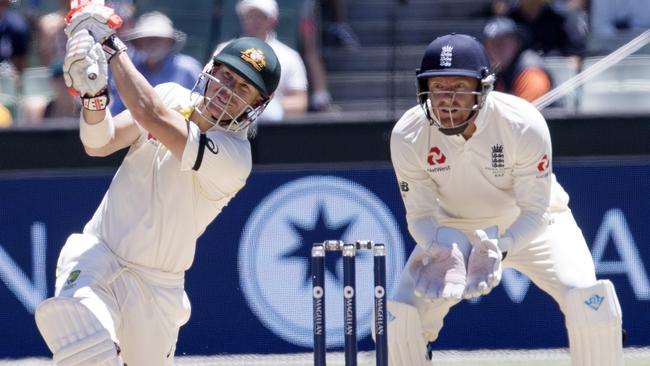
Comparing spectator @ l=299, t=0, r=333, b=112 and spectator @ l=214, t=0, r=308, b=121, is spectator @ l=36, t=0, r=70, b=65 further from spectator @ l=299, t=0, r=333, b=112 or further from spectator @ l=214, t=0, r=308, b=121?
spectator @ l=299, t=0, r=333, b=112

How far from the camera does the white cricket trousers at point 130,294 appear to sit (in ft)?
16.3

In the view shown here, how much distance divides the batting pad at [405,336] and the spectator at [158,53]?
9.94 feet

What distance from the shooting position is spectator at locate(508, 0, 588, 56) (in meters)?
8.61

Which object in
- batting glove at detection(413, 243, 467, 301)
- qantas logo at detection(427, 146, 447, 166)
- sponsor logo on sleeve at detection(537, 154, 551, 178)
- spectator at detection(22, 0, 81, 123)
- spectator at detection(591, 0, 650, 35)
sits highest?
spectator at detection(591, 0, 650, 35)

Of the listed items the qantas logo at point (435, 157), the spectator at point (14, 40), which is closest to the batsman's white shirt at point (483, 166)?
the qantas logo at point (435, 157)

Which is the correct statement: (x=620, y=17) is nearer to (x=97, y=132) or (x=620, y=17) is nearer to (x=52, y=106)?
(x=52, y=106)

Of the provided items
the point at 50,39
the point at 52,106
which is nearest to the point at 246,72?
the point at 52,106

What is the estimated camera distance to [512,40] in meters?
8.54

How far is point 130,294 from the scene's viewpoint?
16.7 ft

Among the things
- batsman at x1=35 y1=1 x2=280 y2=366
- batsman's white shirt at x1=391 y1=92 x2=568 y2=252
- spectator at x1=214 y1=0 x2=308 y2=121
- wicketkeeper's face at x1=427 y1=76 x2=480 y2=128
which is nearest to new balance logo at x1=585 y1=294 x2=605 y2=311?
batsman's white shirt at x1=391 y1=92 x2=568 y2=252

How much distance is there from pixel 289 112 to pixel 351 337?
10.5 feet

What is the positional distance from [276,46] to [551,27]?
1909mm

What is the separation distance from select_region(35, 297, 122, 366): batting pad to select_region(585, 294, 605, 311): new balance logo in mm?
2043

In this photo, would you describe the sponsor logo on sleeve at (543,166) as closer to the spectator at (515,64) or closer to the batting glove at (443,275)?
the batting glove at (443,275)
